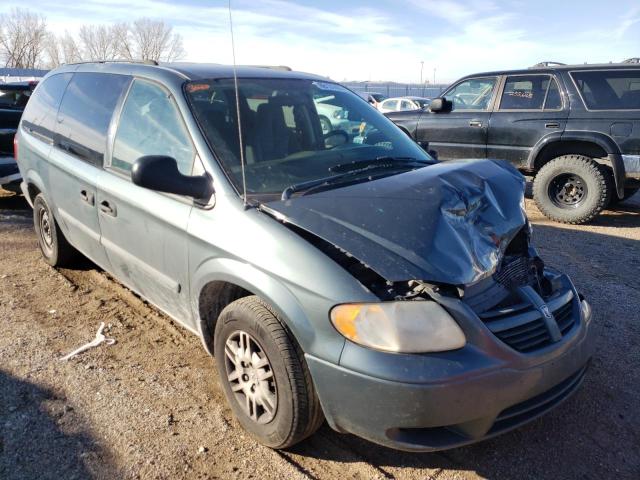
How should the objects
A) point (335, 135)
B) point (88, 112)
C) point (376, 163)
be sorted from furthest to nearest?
point (88, 112) → point (335, 135) → point (376, 163)

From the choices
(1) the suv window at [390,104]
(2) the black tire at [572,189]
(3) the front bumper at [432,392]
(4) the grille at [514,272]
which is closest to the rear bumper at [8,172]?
(3) the front bumper at [432,392]

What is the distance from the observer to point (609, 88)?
674 cm

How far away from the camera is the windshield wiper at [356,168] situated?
108 inches

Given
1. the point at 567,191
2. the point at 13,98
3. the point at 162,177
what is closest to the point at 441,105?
the point at 567,191

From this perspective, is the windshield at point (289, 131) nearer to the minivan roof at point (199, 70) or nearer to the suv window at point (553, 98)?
the minivan roof at point (199, 70)

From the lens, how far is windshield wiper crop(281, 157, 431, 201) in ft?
9.04

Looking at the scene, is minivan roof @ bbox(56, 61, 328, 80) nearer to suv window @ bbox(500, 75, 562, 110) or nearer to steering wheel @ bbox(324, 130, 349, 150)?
steering wheel @ bbox(324, 130, 349, 150)

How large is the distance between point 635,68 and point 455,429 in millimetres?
6291

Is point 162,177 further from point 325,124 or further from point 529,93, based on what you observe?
point 529,93

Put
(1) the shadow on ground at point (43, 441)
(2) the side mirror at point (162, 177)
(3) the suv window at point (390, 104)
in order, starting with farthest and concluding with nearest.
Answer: (3) the suv window at point (390, 104), (2) the side mirror at point (162, 177), (1) the shadow on ground at point (43, 441)

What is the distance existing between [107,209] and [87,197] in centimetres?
33

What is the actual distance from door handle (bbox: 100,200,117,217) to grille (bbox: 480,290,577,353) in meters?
2.36

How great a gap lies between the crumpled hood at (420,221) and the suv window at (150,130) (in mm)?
804

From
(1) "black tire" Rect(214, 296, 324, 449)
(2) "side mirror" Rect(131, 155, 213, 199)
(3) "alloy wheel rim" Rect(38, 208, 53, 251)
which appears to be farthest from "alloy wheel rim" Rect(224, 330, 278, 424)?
(3) "alloy wheel rim" Rect(38, 208, 53, 251)
